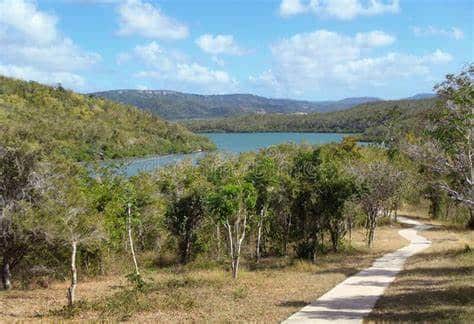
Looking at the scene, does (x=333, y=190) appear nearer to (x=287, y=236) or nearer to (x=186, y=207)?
(x=287, y=236)

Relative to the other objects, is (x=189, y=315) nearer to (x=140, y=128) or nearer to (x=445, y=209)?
(x=445, y=209)

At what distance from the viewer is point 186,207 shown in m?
27.2

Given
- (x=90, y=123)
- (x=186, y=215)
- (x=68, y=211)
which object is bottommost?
(x=186, y=215)

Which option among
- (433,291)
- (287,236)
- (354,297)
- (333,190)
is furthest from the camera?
(287,236)

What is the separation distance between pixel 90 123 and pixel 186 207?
305ft

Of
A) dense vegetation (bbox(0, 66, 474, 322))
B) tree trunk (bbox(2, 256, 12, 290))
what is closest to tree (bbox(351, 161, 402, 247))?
dense vegetation (bbox(0, 66, 474, 322))

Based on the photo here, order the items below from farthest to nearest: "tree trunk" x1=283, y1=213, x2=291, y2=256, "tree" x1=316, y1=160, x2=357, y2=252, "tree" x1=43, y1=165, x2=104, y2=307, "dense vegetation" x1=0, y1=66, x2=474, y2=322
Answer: "tree trunk" x1=283, y1=213, x2=291, y2=256
"tree" x1=316, y1=160, x2=357, y2=252
"dense vegetation" x1=0, y1=66, x2=474, y2=322
"tree" x1=43, y1=165, x2=104, y2=307

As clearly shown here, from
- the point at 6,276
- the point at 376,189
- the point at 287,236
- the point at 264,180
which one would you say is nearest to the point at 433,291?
the point at 264,180

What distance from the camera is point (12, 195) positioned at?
63.2 feet

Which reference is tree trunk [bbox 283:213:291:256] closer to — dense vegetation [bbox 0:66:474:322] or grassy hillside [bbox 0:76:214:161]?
dense vegetation [bbox 0:66:474:322]

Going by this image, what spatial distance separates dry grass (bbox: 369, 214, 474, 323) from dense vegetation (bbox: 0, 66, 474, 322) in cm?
291

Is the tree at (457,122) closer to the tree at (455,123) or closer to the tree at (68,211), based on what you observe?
the tree at (455,123)

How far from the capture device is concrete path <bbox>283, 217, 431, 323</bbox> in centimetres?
1414

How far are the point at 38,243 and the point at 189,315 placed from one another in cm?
773
